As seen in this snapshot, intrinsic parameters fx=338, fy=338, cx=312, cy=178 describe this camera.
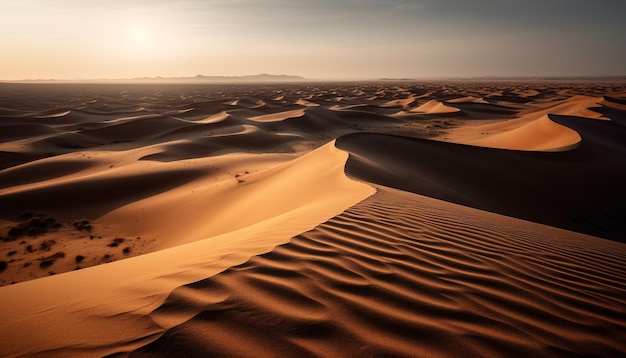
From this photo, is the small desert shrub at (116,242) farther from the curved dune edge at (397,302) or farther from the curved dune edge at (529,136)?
the curved dune edge at (529,136)

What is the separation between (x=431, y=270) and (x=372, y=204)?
5.31 feet

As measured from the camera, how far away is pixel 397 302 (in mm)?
1921

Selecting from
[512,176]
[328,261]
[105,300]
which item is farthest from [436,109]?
[105,300]

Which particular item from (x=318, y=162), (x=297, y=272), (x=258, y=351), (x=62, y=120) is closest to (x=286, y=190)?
(x=318, y=162)

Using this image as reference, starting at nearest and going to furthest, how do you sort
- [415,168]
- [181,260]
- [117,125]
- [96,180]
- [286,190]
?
[181,260], [286,190], [415,168], [96,180], [117,125]

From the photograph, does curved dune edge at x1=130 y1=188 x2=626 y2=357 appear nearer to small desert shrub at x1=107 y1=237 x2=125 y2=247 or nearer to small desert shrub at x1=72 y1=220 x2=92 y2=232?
small desert shrub at x1=107 y1=237 x2=125 y2=247

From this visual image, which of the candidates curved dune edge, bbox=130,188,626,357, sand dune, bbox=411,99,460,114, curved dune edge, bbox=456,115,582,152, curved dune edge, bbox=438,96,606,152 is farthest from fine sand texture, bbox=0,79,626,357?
sand dune, bbox=411,99,460,114

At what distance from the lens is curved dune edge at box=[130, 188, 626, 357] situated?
1584mm

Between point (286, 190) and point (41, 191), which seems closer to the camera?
point (286, 190)

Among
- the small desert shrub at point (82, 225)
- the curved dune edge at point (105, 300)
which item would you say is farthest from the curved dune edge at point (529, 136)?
the small desert shrub at point (82, 225)

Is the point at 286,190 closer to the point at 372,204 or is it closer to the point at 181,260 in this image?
the point at 372,204

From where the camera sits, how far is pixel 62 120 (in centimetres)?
2391

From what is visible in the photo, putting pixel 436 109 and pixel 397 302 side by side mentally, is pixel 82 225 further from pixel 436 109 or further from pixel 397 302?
pixel 436 109

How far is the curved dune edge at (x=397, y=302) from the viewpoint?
1.58 m
